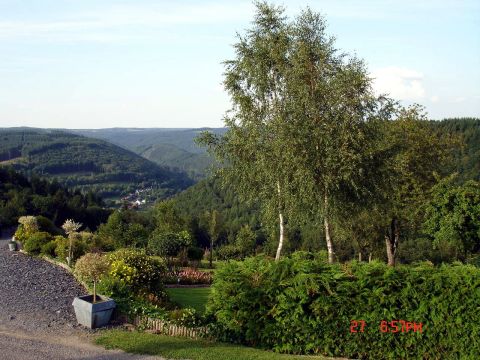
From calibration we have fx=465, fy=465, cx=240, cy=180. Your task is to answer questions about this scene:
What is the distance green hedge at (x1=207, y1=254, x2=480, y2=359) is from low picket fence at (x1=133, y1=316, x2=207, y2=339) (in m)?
0.41

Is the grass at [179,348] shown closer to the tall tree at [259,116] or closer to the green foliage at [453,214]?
the tall tree at [259,116]

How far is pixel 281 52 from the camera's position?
16.7 meters

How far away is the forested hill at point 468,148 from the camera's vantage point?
178 ft

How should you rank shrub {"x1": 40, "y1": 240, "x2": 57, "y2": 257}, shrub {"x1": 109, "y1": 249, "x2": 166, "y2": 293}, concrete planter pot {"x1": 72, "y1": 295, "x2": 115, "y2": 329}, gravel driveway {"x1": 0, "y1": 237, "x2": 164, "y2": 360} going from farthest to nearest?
1. shrub {"x1": 40, "y1": 240, "x2": 57, "y2": 257}
2. shrub {"x1": 109, "y1": 249, "x2": 166, "y2": 293}
3. concrete planter pot {"x1": 72, "y1": 295, "x2": 115, "y2": 329}
4. gravel driveway {"x1": 0, "y1": 237, "x2": 164, "y2": 360}

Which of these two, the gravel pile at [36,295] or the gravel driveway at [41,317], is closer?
the gravel driveway at [41,317]

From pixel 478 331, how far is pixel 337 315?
270cm

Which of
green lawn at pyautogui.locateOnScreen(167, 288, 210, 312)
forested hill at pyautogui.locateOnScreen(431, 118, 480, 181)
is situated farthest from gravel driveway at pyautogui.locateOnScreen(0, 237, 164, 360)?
forested hill at pyautogui.locateOnScreen(431, 118, 480, 181)

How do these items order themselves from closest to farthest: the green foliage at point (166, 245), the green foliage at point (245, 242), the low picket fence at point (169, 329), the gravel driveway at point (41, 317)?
the gravel driveway at point (41, 317) < the low picket fence at point (169, 329) < the green foliage at point (166, 245) < the green foliage at point (245, 242)

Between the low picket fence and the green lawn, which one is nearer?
the low picket fence

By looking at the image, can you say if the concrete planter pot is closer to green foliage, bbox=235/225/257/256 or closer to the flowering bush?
the flowering bush

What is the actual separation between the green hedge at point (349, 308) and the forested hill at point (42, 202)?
36034mm

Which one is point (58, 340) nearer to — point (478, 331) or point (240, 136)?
point (478, 331)

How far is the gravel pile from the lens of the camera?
445 inches
